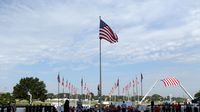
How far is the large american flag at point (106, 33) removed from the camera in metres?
33.2

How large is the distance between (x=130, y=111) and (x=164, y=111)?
229 inches

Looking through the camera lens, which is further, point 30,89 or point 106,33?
point 30,89

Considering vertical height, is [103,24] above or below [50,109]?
above

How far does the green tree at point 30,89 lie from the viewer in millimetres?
156625

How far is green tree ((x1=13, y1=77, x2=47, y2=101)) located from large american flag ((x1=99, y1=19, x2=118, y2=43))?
125 metres

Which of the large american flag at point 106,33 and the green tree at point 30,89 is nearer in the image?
the large american flag at point 106,33

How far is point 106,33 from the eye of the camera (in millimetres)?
33250

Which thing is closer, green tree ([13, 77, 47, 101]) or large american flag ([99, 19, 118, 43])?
large american flag ([99, 19, 118, 43])

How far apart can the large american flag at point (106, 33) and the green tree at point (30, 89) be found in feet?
410

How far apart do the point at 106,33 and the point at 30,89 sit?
411 ft

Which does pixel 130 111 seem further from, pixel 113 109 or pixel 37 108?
pixel 37 108

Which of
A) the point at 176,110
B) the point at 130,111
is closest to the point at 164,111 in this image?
the point at 176,110

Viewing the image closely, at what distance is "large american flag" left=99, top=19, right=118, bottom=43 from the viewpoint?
3316cm

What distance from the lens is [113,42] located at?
33.4 meters
